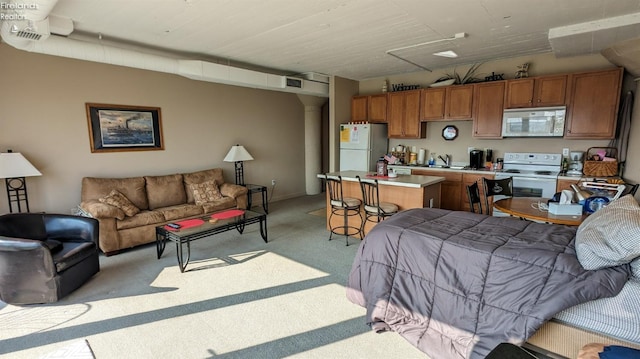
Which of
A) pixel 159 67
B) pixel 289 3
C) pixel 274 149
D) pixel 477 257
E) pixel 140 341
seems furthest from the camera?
pixel 274 149

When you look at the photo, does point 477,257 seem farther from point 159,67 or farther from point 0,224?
point 159,67

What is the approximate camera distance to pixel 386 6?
3020 mm

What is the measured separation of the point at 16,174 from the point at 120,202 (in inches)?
42.4

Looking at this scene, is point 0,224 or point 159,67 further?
point 159,67

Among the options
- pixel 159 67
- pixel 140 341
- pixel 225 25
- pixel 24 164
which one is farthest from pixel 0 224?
pixel 225 25

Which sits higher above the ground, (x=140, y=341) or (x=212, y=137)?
(x=212, y=137)

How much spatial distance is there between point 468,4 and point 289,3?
169 cm

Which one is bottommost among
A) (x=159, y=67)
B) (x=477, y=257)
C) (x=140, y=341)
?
(x=140, y=341)

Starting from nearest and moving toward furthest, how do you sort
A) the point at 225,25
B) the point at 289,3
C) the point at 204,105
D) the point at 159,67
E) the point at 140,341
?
the point at 140,341, the point at 289,3, the point at 225,25, the point at 159,67, the point at 204,105

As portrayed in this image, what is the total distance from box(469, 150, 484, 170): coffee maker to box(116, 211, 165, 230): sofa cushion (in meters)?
5.00

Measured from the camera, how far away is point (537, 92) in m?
4.70

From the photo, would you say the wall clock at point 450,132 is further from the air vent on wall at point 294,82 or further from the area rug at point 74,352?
the area rug at point 74,352

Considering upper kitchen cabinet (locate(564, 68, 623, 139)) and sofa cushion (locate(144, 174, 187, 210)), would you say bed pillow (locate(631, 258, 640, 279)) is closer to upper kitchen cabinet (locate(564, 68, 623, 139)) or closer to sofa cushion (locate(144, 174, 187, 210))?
upper kitchen cabinet (locate(564, 68, 623, 139))

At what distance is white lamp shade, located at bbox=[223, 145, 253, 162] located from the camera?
5750 mm
